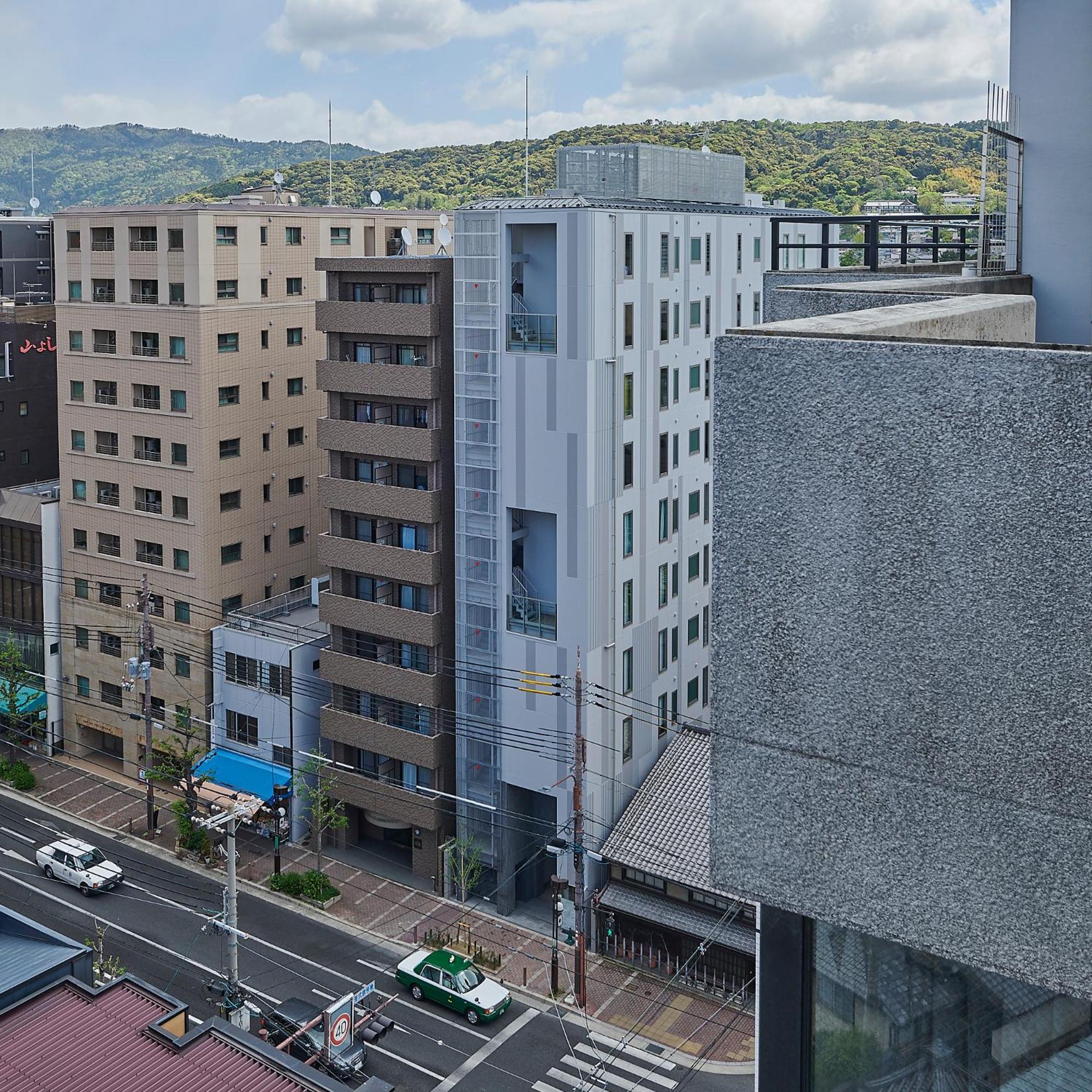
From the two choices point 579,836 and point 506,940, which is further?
point 506,940

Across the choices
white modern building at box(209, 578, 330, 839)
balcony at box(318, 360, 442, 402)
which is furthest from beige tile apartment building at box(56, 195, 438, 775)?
balcony at box(318, 360, 442, 402)

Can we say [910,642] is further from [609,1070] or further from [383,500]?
[383,500]

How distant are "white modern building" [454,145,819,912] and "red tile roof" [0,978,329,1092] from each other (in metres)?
23.5

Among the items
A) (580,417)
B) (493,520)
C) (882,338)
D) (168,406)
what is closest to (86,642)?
(168,406)

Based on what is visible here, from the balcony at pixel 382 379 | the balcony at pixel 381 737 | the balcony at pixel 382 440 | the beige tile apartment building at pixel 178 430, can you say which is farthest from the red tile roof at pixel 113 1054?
the beige tile apartment building at pixel 178 430

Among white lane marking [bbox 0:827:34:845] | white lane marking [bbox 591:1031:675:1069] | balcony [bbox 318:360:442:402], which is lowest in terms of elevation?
white lane marking [bbox 591:1031:675:1069]

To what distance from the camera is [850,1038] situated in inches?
407

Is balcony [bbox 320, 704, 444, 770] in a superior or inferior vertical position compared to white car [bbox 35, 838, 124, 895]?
superior

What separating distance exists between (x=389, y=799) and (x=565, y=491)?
48.6 ft

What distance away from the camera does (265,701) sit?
53.9 meters

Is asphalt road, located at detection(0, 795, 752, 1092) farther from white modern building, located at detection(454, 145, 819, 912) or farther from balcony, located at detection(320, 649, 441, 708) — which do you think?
balcony, located at detection(320, 649, 441, 708)

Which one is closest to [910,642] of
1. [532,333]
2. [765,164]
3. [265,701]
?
[532,333]

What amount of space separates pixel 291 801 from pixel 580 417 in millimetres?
21322

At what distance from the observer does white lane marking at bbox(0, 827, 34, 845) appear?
53.7 metres
